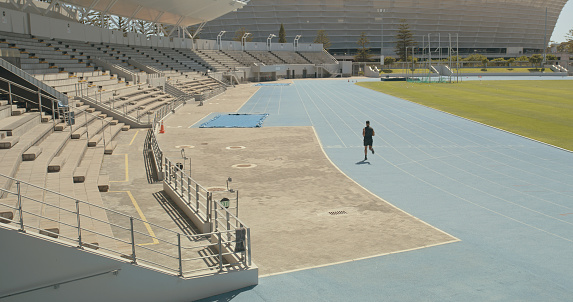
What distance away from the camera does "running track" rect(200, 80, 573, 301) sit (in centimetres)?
979

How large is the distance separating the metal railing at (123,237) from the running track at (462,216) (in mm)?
910

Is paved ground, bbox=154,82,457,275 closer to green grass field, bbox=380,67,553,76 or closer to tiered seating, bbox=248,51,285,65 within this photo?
tiered seating, bbox=248,51,285,65

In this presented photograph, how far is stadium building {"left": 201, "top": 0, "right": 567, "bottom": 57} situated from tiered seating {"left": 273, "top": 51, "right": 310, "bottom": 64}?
28.0 meters

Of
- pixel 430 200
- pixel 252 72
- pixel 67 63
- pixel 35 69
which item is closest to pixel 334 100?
pixel 67 63

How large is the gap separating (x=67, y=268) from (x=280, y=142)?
18.8m

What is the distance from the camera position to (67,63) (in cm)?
3872

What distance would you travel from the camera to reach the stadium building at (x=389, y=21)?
139 meters

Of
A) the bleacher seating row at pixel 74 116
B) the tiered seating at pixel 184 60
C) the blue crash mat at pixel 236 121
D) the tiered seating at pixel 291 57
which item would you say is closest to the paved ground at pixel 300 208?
the bleacher seating row at pixel 74 116

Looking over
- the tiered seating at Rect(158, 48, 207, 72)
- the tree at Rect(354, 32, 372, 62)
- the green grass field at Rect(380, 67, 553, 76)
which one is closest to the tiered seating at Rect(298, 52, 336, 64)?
the green grass field at Rect(380, 67, 553, 76)

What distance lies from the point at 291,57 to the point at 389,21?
45.7 metres

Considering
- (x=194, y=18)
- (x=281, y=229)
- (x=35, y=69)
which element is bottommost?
(x=281, y=229)

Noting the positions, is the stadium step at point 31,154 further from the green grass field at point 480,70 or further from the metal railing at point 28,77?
the green grass field at point 480,70

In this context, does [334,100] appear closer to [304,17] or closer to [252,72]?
[252,72]

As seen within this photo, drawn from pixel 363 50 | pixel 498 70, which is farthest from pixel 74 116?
pixel 363 50
